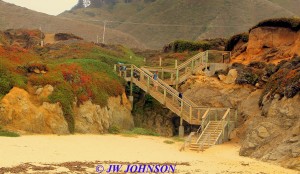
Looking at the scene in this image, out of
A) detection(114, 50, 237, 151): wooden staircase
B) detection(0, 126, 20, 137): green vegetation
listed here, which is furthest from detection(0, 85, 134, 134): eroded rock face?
detection(114, 50, 237, 151): wooden staircase

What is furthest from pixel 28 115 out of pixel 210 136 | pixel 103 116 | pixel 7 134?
pixel 210 136

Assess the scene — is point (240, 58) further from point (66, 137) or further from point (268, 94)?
point (66, 137)

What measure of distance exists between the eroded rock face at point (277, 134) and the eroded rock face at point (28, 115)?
9.48 m

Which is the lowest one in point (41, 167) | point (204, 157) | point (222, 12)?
point (204, 157)

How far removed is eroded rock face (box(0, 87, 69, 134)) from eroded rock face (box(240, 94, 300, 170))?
31.1 ft

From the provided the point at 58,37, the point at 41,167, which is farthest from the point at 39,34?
the point at 41,167

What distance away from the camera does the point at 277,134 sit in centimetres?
1989

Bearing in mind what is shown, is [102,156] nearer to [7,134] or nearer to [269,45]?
[7,134]

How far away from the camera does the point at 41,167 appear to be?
1353 centimetres

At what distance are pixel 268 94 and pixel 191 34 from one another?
82744 millimetres

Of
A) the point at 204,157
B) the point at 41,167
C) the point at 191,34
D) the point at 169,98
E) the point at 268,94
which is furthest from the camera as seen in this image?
the point at 191,34

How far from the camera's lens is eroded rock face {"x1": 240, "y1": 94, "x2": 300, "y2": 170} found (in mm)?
17828

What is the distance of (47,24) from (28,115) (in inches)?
2677

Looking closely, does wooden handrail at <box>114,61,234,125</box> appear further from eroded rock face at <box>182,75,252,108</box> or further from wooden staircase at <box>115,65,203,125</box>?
eroded rock face at <box>182,75,252,108</box>
